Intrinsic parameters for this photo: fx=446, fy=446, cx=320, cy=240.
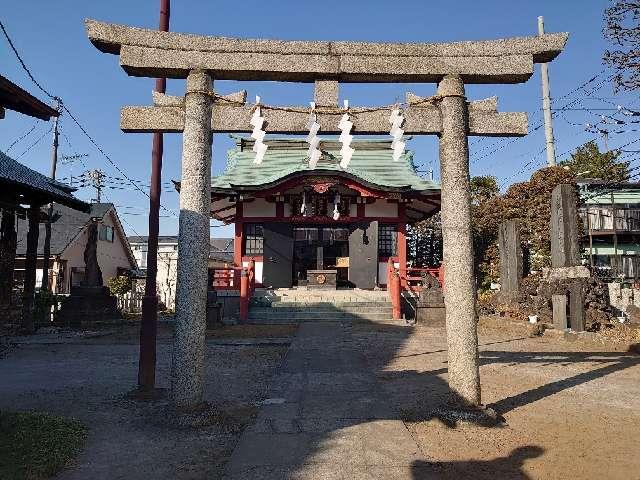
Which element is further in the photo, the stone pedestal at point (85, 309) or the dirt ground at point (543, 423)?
the stone pedestal at point (85, 309)

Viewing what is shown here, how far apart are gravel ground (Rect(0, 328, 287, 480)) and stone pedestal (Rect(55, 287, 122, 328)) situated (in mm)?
4254

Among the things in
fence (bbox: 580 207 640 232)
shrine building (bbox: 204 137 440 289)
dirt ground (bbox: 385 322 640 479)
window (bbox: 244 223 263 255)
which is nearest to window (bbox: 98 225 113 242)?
shrine building (bbox: 204 137 440 289)

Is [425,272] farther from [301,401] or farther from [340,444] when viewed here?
[340,444]

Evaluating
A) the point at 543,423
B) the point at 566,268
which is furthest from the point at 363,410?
the point at 566,268

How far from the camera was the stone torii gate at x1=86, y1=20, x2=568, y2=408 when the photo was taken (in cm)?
517

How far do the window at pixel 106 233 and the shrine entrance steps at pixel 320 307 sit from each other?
18198mm

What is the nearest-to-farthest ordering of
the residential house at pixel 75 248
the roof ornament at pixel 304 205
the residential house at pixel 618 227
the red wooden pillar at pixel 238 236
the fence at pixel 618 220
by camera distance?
the roof ornament at pixel 304 205, the red wooden pillar at pixel 238 236, the residential house at pixel 618 227, the fence at pixel 618 220, the residential house at pixel 75 248

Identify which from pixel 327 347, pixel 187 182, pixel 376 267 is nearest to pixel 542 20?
pixel 376 267

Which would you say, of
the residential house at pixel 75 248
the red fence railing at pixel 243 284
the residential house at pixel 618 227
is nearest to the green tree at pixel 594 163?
the residential house at pixel 618 227

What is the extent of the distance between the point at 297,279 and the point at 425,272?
6801mm

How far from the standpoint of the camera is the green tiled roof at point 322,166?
52.4 ft

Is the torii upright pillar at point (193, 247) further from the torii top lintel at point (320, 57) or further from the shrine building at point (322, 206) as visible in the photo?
the shrine building at point (322, 206)

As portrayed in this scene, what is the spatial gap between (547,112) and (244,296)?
708 inches

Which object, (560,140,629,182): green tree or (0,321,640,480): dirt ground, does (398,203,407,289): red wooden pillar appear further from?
(560,140,629,182): green tree
